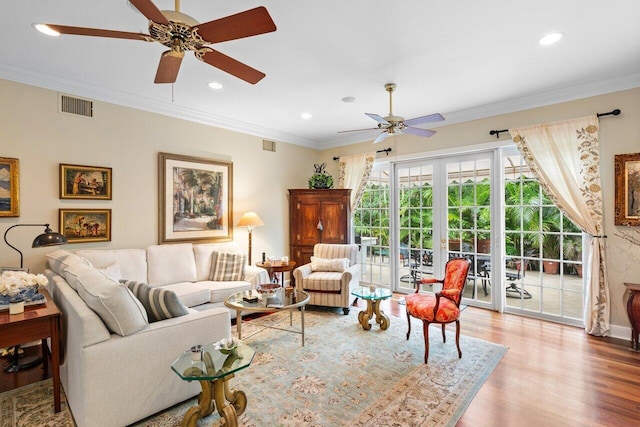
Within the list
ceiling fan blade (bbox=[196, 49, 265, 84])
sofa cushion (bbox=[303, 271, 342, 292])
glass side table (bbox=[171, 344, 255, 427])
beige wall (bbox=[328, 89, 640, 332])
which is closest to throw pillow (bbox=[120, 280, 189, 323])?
glass side table (bbox=[171, 344, 255, 427])

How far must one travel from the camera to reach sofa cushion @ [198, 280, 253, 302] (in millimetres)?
3844

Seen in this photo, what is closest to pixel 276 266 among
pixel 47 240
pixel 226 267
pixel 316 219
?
pixel 226 267

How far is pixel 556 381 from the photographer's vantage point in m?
2.64

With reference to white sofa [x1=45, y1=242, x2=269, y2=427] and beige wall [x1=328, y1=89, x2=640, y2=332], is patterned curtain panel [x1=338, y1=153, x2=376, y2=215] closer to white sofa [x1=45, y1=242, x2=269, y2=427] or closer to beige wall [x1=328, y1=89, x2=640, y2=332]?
beige wall [x1=328, y1=89, x2=640, y2=332]

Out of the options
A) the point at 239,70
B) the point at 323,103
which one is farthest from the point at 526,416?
the point at 323,103

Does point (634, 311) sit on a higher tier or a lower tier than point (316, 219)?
lower

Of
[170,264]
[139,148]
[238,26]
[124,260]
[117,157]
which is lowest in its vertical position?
[170,264]

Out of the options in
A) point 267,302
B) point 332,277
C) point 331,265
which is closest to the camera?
point 267,302

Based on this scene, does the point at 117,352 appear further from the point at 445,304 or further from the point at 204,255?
the point at 445,304

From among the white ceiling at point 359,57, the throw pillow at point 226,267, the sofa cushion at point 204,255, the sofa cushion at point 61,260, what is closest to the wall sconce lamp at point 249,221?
the sofa cushion at point 204,255

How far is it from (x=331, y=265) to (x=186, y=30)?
11.9ft

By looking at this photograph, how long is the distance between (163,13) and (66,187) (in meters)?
2.86

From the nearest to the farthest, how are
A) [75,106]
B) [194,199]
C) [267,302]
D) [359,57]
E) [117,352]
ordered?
1. [117,352]
2. [359,57]
3. [267,302]
4. [75,106]
5. [194,199]

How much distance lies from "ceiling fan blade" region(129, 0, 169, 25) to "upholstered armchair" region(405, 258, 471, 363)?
3.01 m
